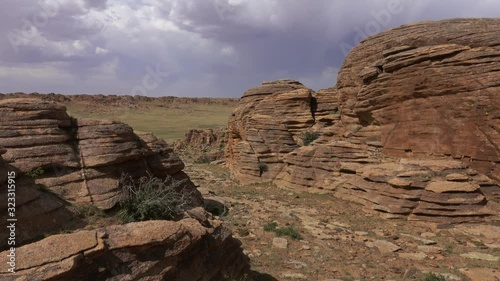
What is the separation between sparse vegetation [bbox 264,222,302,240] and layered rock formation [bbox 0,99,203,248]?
5.56 meters

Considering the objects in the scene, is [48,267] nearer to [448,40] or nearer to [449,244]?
[449,244]

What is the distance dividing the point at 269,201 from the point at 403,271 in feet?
30.2

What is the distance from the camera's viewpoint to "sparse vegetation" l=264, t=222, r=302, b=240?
39.7ft

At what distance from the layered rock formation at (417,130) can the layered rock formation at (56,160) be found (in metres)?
11.6

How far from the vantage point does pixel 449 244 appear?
38.4 feet

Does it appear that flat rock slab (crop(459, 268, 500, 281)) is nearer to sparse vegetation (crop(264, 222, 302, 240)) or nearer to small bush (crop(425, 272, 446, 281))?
small bush (crop(425, 272, 446, 281))

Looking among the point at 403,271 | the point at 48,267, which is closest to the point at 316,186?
the point at 403,271

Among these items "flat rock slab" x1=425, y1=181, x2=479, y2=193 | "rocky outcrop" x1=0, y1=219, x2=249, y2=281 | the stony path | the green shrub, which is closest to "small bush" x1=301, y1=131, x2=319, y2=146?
the stony path

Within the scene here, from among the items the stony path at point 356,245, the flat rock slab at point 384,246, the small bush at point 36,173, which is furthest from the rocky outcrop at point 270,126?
the small bush at point 36,173

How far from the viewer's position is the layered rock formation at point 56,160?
21.2 feet

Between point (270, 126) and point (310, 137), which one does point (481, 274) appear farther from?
point (270, 126)

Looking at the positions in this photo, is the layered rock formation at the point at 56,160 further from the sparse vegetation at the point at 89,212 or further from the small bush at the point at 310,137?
the small bush at the point at 310,137

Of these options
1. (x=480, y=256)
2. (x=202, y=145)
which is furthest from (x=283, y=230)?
(x=202, y=145)

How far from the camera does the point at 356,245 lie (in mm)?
11617
